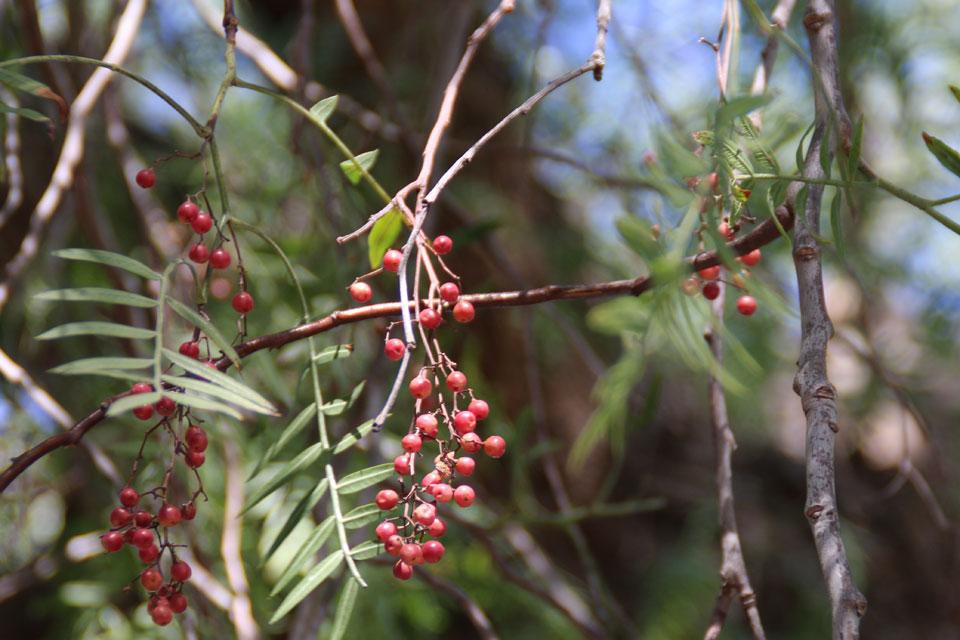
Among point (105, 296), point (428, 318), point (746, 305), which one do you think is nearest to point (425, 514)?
point (428, 318)

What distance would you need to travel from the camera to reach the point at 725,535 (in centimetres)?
59

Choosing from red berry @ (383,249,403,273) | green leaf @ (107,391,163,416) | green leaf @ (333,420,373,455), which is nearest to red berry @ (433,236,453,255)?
red berry @ (383,249,403,273)

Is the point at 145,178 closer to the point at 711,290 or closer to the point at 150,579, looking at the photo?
the point at 150,579

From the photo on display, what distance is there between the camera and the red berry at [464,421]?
482 mm

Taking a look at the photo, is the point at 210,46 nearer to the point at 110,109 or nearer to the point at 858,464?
the point at 110,109

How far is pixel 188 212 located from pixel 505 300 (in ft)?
0.85

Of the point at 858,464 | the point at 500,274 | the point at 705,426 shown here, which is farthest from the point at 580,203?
the point at 858,464

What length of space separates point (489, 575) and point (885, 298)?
109 cm

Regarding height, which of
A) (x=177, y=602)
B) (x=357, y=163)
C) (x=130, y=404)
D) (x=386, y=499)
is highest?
(x=357, y=163)

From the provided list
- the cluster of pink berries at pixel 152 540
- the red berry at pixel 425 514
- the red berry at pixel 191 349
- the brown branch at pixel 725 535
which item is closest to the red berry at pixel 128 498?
the cluster of pink berries at pixel 152 540

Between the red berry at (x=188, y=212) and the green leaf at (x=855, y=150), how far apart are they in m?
0.45

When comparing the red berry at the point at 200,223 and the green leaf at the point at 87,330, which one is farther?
the red berry at the point at 200,223

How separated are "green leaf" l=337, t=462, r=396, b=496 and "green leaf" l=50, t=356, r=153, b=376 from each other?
16 centimetres

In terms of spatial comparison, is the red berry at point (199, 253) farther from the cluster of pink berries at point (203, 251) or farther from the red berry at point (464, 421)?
the red berry at point (464, 421)
